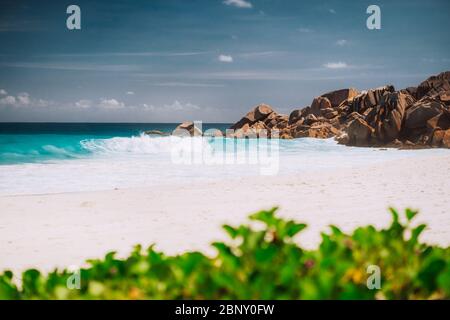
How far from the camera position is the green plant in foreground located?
169 cm

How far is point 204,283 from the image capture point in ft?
5.85

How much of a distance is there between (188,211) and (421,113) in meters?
29.6

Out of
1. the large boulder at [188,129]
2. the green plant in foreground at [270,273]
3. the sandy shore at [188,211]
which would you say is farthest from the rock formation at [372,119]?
the green plant in foreground at [270,273]

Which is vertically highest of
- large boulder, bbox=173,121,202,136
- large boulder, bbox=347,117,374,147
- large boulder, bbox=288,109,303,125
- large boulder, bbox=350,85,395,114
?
large boulder, bbox=350,85,395,114

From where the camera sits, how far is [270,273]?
176cm

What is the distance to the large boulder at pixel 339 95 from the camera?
190ft

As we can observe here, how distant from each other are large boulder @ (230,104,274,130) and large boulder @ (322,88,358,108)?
7309mm

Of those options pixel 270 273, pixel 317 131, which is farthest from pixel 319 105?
pixel 270 273

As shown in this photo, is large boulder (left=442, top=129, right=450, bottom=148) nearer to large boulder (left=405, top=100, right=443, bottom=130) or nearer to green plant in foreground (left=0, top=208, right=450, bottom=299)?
large boulder (left=405, top=100, right=443, bottom=130)

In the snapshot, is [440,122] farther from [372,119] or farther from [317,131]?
[317,131]

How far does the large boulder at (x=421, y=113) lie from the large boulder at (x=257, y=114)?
82.6 ft

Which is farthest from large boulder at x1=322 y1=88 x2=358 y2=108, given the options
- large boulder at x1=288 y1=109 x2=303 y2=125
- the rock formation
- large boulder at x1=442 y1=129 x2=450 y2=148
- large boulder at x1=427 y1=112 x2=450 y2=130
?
large boulder at x1=442 y1=129 x2=450 y2=148

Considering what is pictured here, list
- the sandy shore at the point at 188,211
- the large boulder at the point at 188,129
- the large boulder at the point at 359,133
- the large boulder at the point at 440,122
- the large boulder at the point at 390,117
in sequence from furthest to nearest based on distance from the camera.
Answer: the large boulder at the point at 188,129, the large boulder at the point at 359,133, the large boulder at the point at 390,117, the large boulder at the point at 440,122, the sandy shore at the point at 188,211

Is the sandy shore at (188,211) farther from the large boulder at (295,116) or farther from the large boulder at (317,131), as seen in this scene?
the large boulder at (295,116)
